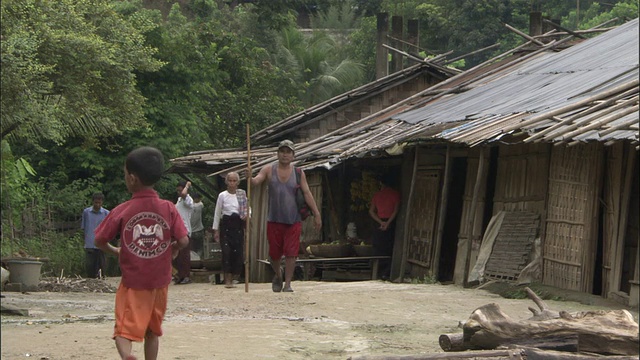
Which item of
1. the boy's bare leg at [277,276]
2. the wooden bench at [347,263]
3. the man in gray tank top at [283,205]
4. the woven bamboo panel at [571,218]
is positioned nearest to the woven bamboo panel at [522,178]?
the woven bamboo panel at [571,218]

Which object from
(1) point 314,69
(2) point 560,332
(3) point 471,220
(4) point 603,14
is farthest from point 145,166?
(4) point 603,14

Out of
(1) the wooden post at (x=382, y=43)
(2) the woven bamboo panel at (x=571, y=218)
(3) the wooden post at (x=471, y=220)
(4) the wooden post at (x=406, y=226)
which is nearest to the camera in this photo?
(2) the woven bamboo panel at (x=571, y=218)

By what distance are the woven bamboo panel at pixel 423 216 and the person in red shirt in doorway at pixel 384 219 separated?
323mm

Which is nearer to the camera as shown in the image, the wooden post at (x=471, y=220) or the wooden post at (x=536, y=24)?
the wooden post at (x=471, y=220)

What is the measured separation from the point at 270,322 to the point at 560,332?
2.87 m

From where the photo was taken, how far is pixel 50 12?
16719 millimetres

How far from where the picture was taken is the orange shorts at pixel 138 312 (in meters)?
6.67

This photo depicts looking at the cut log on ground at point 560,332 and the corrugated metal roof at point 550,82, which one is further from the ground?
the corrugated metal roof at point 550,82

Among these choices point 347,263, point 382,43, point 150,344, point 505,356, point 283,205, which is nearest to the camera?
point 150,344

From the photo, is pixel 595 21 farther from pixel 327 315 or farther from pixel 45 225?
pixel 327 315

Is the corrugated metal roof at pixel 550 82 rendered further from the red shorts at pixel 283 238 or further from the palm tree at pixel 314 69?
the palm tree at pixel 314 69

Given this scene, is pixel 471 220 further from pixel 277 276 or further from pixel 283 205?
pixel 283 205

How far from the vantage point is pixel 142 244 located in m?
6.76

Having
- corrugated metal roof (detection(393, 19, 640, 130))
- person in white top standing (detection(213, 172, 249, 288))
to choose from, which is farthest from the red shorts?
corrugated metal roof (detection(393, 19, 640, 130))
